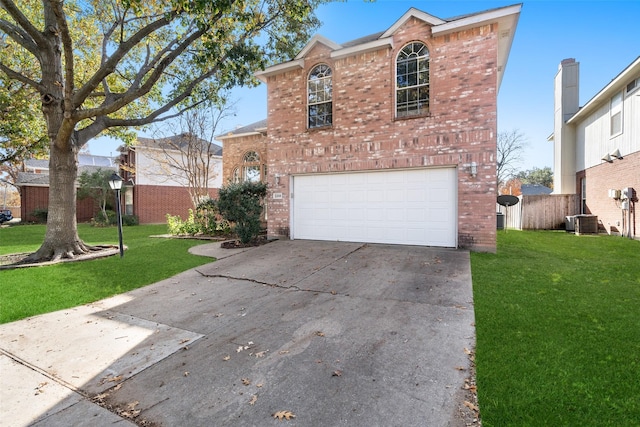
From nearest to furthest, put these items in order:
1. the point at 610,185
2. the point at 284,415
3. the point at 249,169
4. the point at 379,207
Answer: the point at 284,415 → the point at 379,207 → the point at 610,185 → the point at 249,169

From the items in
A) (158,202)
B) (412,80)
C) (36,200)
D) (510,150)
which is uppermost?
(510,150)

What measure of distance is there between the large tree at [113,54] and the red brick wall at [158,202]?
34.6 feet

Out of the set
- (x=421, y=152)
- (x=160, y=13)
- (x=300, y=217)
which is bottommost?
(x=300, y=217)

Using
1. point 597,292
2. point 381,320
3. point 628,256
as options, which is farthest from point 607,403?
point 628,256

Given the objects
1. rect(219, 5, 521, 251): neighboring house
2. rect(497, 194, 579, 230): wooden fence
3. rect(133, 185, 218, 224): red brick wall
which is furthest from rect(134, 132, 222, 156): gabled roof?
rect(497, 194, 579, 230): wooden fence

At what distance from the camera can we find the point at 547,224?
15.1m

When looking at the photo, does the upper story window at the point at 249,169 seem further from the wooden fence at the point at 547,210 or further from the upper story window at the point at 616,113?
the upper story window at the point at 616,113

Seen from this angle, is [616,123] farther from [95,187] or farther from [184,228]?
[95,187]

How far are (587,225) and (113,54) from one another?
17.9 m

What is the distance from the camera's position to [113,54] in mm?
7824

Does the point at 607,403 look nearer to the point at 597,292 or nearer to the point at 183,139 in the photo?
the point at 597,292

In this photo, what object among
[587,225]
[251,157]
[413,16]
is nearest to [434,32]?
[413,16]

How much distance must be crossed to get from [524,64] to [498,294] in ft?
38.1

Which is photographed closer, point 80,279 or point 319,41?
point 80,279
